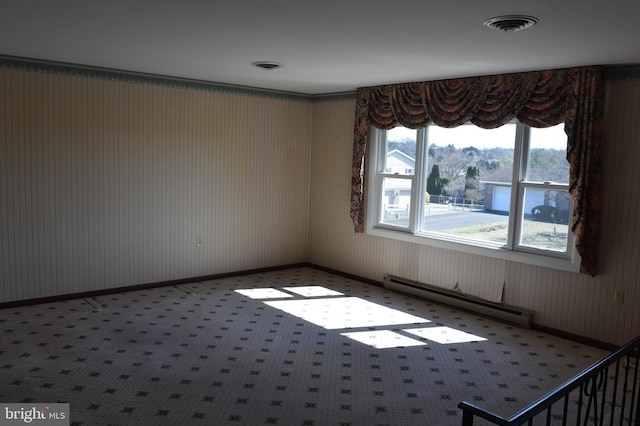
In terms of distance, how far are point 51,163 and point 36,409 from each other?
9.66ft

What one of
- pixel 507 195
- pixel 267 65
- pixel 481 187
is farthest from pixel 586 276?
pixel 267 65

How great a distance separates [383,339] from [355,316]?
694 mm

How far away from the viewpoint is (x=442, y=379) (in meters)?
4.01

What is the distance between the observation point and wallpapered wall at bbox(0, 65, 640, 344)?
15.9 ft

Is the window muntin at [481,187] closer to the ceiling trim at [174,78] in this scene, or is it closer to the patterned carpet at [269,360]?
the ceiling trim at [174,78]

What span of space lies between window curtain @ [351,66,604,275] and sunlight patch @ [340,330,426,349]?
5.67 ft

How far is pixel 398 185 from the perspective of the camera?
21.8 ft

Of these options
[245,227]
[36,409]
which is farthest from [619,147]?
[36,409]

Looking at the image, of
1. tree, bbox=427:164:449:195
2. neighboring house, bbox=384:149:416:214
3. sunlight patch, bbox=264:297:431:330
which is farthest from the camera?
neighboring house, bbox=384:149:416:214

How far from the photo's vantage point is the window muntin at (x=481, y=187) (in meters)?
5.23

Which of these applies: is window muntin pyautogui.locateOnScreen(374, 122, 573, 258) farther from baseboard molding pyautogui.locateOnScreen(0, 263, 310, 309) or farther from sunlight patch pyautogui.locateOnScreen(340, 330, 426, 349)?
baseboard molding pyautogui.locateOnScreen(0, 263, 310, 309)

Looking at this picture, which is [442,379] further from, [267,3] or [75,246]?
[75,246]

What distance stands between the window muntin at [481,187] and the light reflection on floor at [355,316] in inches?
44.8

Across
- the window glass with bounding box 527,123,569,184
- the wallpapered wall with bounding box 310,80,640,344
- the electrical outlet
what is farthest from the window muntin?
the electrical outlet
